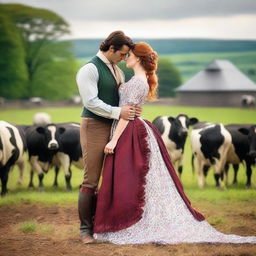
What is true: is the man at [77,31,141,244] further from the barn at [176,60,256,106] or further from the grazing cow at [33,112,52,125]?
the grazing cow at [33,112,52,125]

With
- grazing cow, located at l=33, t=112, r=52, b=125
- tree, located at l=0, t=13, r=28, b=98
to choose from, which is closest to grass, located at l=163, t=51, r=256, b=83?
grazing cow, located at l=33, t=112, r=52, b=125

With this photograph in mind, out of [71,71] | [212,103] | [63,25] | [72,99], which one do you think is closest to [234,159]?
[212,103]

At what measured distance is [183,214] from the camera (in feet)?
19.8

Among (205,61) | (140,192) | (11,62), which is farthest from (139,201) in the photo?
(11,62)

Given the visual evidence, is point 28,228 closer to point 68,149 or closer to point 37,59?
point 68,149

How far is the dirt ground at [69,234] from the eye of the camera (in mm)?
5566

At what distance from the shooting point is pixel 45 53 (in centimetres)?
2550

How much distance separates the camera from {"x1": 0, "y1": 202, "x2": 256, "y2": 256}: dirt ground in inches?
219

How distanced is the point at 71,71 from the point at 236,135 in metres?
15.7

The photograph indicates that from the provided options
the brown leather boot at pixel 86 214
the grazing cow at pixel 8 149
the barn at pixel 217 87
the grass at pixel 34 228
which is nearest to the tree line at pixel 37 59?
the barn at pixel 217 87

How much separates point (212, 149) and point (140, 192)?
499 centimetres

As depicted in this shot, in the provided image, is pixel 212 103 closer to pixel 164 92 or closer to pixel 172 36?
pixel 172 36

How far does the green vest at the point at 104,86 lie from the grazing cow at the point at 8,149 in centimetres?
414

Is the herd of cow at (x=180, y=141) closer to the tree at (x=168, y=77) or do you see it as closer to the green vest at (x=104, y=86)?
the green vest at (x=104, y=86)
